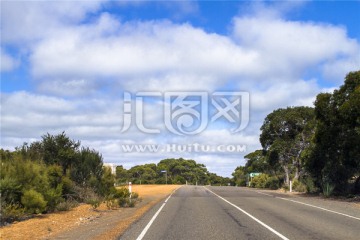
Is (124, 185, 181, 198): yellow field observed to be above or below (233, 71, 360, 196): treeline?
below

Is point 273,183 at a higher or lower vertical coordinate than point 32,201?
lower

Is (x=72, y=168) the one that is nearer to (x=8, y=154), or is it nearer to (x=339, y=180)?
(x=8, y=154)

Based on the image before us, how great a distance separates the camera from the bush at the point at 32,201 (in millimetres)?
18312

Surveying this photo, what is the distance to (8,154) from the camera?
84.5ft

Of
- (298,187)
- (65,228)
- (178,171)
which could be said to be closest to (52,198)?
(65,228)

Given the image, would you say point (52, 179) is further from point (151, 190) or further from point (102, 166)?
point (151, 190)

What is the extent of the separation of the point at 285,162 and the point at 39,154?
1519 inches

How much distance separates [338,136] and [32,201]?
22.6m

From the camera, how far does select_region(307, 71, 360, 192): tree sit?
29.7 m

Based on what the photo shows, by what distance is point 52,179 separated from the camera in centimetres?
2309

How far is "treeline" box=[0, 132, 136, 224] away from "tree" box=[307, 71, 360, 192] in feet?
50.9

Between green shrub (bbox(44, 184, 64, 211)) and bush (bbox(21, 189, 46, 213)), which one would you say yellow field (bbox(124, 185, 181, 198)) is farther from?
bush (bbox(21, 189, 46, 213))

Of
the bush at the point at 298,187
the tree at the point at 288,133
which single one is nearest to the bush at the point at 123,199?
the bush at the point at 298,187

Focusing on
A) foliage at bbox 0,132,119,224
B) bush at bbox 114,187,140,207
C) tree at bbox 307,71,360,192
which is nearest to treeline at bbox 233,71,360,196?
tree at bbox 307,71,360,192
